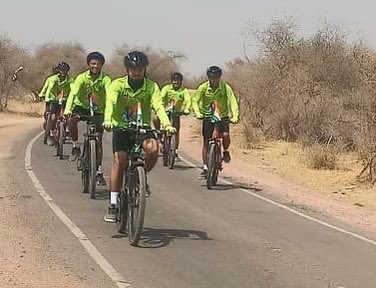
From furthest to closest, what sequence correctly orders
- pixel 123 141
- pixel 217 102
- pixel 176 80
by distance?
pixel 176 80 → pixel 217 102 → pixel 123 141

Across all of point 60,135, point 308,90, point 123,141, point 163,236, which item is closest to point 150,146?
point 123,141

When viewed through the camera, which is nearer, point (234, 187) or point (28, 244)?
point (28, 244)

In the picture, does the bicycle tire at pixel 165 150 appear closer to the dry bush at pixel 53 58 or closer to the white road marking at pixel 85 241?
the white road marking at pixel 85 241

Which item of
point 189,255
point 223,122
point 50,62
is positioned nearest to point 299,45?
point 223,122

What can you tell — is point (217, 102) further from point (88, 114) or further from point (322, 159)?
point (322, 159)

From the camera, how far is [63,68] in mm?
19031

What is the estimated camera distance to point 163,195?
1374cm

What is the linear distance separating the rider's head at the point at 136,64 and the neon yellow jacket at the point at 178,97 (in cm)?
923

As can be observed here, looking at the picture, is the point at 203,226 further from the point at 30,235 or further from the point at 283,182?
the point at 283,182

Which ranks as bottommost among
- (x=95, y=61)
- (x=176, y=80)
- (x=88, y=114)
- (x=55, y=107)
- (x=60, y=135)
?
(x=60, y=135)

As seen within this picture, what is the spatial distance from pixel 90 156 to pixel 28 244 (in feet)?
10.8

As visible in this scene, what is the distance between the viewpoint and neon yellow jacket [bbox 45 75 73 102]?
19.4 m

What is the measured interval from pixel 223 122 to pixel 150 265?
6.92 meters

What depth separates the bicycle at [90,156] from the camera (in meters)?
12.1
